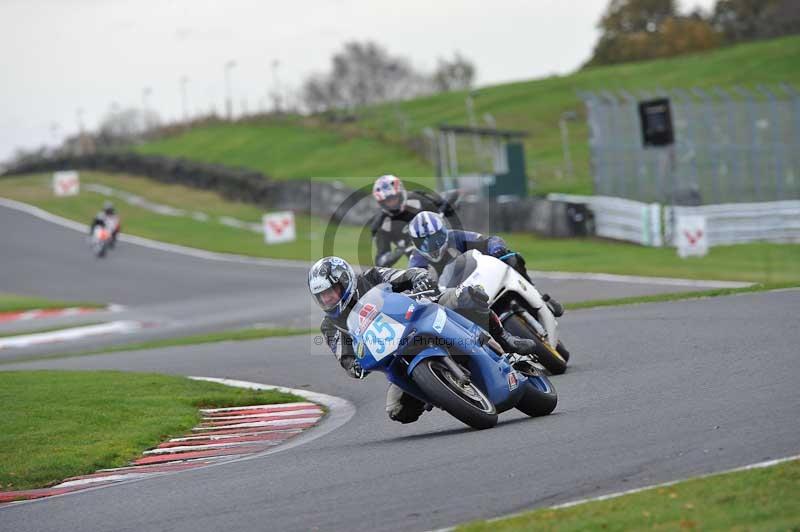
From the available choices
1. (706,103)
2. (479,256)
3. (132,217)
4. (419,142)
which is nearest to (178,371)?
(479,256)

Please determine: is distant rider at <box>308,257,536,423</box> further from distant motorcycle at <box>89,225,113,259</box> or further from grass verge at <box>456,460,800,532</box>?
distant motorcycle at <box>89,225,113,259</box>

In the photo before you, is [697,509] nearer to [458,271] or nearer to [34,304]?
[458,271]

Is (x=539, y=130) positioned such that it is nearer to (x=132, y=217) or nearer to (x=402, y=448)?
(x=132, y=217)

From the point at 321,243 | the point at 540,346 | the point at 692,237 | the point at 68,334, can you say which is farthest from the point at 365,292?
the point at 321,243

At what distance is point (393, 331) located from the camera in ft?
29.2

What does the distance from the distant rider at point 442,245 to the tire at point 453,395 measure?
2184mm

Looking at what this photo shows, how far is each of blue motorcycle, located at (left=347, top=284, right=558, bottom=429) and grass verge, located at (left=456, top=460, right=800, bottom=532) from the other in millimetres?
2567

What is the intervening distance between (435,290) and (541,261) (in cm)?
2073

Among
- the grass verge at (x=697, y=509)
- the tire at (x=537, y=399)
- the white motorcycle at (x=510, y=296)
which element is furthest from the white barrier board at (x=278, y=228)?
the grass verge at (x=697, y=509)

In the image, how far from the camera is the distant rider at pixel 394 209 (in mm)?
14219

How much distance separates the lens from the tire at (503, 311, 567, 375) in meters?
11.0

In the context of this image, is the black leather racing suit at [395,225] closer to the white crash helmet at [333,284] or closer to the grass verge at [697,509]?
the white crash helmet at [333,284]

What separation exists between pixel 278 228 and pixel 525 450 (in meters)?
35.4

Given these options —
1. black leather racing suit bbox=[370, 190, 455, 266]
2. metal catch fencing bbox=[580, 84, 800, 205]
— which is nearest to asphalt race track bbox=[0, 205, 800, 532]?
black leather racing suit bbox=[370, 190, 455, 266]
